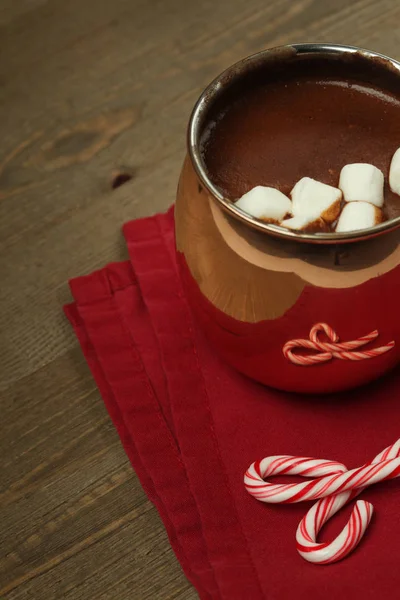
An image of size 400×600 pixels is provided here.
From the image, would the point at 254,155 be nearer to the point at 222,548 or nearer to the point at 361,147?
the point at 361,147

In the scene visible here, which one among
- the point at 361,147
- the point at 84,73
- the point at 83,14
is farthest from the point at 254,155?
the point at 83,14

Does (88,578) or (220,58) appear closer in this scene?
(88,578)

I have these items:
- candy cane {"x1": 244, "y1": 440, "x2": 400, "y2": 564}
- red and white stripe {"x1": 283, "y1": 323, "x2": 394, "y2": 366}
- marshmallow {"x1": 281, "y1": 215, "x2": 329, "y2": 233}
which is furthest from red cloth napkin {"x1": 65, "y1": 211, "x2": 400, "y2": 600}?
marshmallow {"x1": 281, "y1": 215, "x2": 329, "y2": 233}

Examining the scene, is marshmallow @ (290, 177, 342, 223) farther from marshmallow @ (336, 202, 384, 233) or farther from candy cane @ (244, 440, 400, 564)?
candy cane @ (244, 440, 400, 564)

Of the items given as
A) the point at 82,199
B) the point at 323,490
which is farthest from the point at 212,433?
the point at 82,199

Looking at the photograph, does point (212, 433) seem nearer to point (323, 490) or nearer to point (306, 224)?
point (323, 490)
